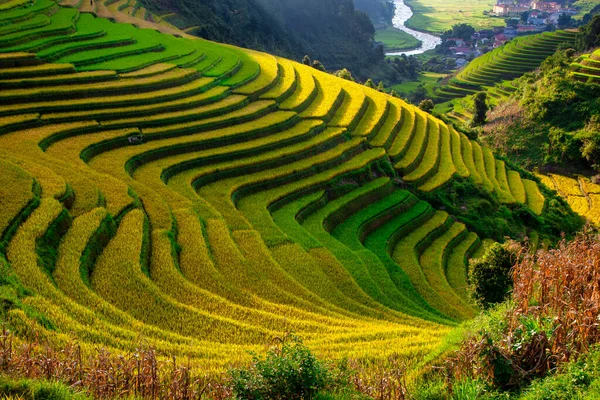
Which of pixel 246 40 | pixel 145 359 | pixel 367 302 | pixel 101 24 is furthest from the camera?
pixel 246 40

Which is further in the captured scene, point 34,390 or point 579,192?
point 579,192

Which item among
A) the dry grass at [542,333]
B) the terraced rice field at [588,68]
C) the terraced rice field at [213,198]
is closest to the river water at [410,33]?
the terraced rice field at [588,68]

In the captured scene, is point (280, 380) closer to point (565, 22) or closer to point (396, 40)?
point (565, 22)

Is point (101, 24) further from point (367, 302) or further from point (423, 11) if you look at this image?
point (423, 11)

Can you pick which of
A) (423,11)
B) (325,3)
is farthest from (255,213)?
(423,11)

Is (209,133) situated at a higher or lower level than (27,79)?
lower

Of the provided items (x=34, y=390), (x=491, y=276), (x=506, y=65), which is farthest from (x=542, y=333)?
(x=506, y=65)
